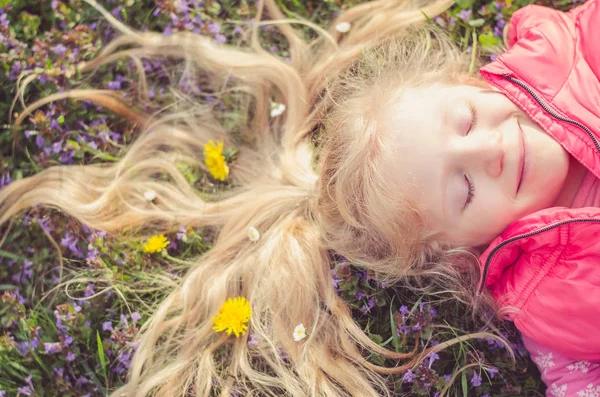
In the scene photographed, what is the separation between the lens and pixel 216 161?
2.89m

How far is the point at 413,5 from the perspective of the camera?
2951 mm

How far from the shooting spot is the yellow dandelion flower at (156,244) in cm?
282

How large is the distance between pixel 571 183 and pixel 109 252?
1858mm

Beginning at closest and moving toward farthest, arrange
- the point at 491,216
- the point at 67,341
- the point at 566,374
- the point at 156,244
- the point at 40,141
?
the point at 491,216 < the point at 566,374 < the point at 67,341 < the point at 156,244 < the point at 40,141

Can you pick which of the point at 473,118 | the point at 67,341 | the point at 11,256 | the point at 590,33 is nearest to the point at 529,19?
the point at 590,33

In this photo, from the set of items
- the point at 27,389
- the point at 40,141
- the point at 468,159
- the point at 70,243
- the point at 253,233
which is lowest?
the point at 27,389

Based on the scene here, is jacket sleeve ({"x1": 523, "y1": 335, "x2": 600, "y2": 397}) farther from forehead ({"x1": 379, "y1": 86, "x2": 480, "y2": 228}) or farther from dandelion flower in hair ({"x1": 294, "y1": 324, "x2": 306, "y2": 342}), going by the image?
dandelion flower in hair ({"x1": 294, "y1": 324, "x2": 306, "y2": 342})

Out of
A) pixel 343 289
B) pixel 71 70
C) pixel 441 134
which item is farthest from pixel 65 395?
pixel 441 134

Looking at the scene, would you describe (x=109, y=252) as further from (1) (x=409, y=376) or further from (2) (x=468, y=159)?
(2) (x=468, y=159)

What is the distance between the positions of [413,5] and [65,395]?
2173mm

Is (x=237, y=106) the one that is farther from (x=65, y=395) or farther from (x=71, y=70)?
(x=65, y=395)

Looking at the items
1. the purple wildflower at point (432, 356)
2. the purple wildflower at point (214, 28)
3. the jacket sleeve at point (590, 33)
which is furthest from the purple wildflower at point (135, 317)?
the jacket sleeve at point (590, 33)

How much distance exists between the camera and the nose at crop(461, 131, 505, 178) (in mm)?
2197

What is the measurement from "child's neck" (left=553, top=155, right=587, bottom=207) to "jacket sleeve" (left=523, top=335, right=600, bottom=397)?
545 mm
